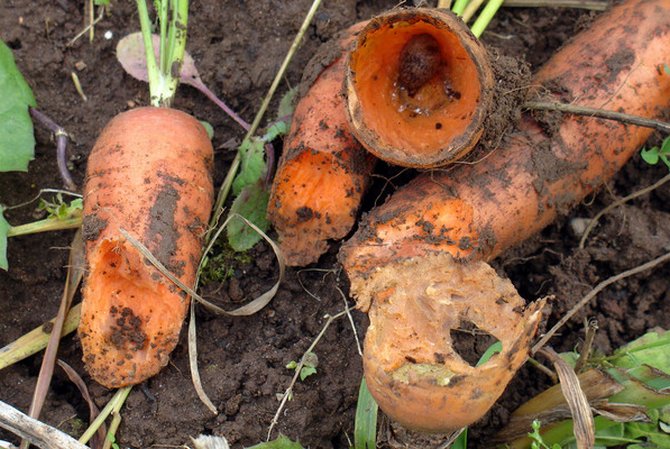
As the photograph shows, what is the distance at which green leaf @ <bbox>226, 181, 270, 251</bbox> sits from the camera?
2.37 meters

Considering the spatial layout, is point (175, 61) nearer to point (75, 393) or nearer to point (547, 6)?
point (75, 393)

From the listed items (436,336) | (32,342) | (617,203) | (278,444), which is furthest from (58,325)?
(617,203)

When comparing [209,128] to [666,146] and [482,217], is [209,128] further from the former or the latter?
[666,146]

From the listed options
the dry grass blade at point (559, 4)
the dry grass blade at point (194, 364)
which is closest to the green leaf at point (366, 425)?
the dry grass blade at point (194, 364)

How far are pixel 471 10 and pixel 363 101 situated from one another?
702 millimetres

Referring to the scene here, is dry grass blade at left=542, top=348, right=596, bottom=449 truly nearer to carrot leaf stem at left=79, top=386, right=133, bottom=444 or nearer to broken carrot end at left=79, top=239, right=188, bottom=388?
broken carrot end at left=79, top=239, right=188, bottom=388

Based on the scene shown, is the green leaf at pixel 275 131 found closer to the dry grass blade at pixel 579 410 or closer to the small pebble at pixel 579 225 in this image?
the small pebble at pixel 579 225

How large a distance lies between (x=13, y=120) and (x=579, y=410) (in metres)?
1.82

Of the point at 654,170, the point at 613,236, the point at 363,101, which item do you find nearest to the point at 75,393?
the point at 363,101

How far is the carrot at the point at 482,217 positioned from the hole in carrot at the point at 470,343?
23 centimetres

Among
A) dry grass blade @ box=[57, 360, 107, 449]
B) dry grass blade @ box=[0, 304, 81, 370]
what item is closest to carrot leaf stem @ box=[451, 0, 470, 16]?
dry grass blade @ box=[0, 304, 81, 370]

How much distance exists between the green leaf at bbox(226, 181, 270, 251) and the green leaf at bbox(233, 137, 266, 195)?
0.02 metres

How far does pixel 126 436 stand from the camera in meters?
2.14

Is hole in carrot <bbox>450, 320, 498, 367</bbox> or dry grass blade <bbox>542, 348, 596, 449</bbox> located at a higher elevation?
dry grass blade <bbox>542, 348, 596, 449</bbox>
